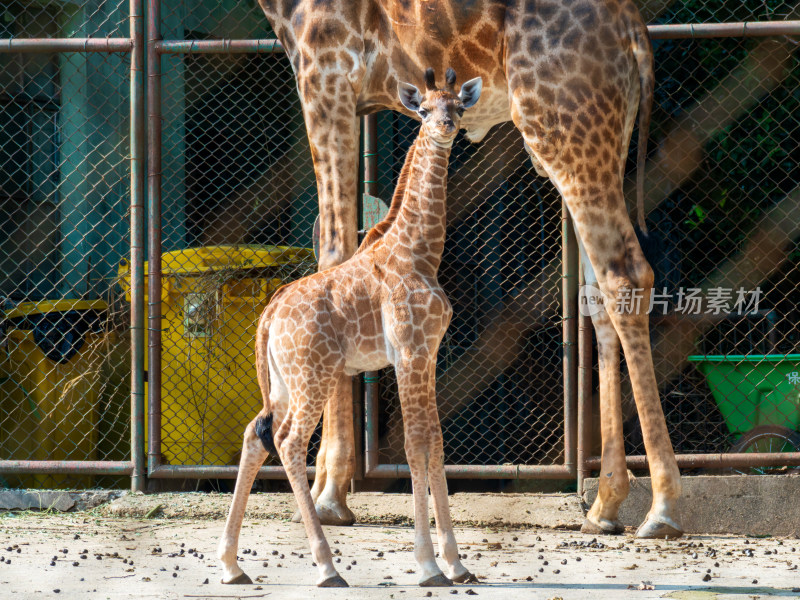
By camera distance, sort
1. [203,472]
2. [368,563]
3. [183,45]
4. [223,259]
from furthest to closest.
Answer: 1. [223,259]
2. [183,45]
3. [203,472]
4. [368,563]

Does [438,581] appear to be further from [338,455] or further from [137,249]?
[137,249]

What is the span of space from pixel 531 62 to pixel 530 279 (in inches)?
112

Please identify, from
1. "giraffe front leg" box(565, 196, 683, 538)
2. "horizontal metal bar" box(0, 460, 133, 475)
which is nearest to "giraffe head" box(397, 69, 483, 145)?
"giraffe front leg" box(565, 196, 683, 538)

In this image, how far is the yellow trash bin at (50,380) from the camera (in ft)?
21.1

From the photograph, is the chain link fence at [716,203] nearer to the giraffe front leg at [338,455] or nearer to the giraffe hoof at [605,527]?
the giraffe hoof at [605,527]

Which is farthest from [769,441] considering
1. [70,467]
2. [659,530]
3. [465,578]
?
[70,467]

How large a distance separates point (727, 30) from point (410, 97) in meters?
2.46

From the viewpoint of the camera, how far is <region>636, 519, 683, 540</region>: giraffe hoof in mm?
4367

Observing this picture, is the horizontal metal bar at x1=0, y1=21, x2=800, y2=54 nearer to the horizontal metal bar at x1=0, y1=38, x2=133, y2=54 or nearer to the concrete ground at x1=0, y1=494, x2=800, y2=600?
the horizontal metal bar at x1=0, y1=38, x2=133, y2=54

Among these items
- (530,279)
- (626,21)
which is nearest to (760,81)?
(530,279)

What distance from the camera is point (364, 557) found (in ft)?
13.3

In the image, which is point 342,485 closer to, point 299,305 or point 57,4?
point 299,305

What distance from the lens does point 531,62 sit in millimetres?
4512

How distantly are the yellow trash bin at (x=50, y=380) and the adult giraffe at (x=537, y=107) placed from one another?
2460 millimetres
